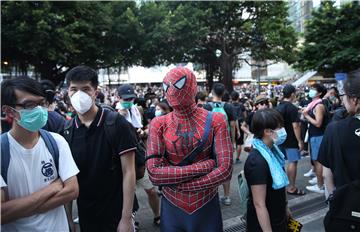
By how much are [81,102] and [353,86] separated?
6.27ft

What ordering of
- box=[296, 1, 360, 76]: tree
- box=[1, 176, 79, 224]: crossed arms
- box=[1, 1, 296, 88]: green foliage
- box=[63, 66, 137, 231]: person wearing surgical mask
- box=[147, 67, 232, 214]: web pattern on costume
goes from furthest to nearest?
box=[1, 1, 296, 88]: green foliage → box=[296, 1, 360, 76]: tree → box=[63, 66, 137, 231]: person wearing surgical mask → box=[147, 67, 232, 214]: web pattern on costume → box=[1, 176, 79, 224]: crossed arms

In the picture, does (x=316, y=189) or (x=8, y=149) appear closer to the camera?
(x=8, y=149)

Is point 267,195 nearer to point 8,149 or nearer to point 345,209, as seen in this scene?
point 345,209

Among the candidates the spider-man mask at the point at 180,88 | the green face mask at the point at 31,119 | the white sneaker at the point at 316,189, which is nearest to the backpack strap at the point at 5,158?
the green face mask at the point at 31,119

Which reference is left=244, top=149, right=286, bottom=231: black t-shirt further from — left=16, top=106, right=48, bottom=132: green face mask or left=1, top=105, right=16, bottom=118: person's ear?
left=1, top=105, right=16, bottom=118: person's ear

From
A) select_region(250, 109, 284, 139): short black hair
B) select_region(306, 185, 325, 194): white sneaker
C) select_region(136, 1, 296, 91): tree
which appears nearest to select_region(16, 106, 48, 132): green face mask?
select_region(250, 109, 284, 139): short black hair

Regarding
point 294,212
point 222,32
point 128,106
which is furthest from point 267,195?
point 222,32

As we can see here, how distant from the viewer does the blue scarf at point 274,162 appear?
2582 mm

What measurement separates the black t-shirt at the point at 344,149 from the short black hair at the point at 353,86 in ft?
0.56

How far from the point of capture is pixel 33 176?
6.67 ft

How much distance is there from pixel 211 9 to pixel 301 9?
35.0 metres

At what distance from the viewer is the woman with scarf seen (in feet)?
8.38

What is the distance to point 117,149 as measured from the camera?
2.55 metres

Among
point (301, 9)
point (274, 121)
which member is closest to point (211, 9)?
point (274, 121)
